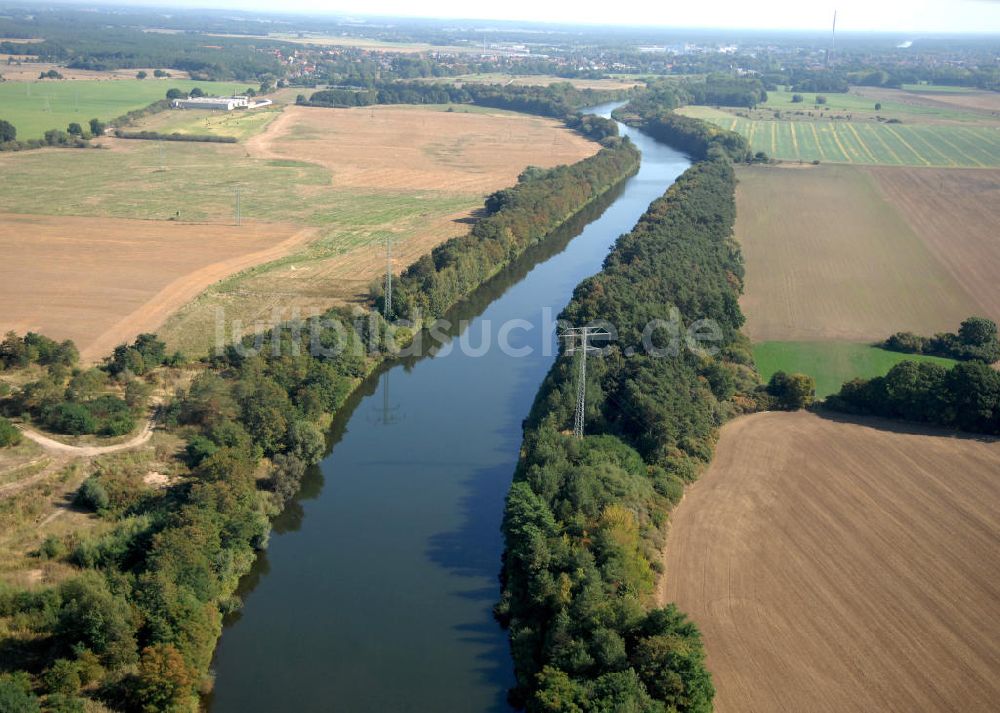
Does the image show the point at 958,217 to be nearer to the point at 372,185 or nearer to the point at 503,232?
the point at 503,232

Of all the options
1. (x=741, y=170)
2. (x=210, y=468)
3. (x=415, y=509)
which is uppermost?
(x=741, y=170)

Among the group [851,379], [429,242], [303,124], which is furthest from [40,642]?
[303,124]

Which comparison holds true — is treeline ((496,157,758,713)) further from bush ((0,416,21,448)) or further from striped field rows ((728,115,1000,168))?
striped field rows ((728,115,1000,168))

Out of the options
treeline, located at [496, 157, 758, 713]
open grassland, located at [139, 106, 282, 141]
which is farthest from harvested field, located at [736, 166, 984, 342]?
open grassland, located at [139, 106, 282, 141]

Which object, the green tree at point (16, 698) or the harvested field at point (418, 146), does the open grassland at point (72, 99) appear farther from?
the green tree at point (16, 698)

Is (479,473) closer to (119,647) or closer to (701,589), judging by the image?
(701,589)

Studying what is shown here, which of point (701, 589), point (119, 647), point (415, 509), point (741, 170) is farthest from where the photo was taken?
point (741, 170)

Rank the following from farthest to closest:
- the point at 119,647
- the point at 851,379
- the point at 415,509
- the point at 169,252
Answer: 1. the point at 169,252
2. the point at 851,379
3. the point at 415,509
4. the point at 119,647
